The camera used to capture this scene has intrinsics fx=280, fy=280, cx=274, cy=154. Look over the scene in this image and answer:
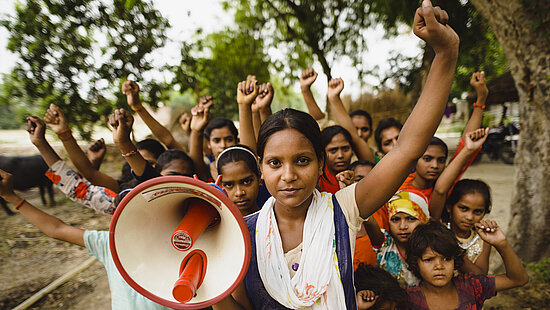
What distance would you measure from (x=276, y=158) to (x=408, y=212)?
1.19 meters

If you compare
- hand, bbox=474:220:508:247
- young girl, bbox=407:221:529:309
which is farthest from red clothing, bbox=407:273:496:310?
hand, bbox=474:220:508:247

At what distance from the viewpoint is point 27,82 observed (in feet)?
10.1

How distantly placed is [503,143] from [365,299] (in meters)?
11.0

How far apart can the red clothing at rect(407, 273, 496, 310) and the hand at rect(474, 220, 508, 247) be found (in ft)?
0.78

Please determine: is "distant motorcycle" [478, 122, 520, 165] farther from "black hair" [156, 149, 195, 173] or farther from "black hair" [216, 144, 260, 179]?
Result: "black hair" [156, 149, 195, 173]

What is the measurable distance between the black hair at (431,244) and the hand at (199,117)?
177 centimetres

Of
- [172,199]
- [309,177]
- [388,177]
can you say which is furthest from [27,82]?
[388,177]

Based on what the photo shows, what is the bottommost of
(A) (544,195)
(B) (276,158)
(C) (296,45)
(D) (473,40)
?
(A) (544,195)

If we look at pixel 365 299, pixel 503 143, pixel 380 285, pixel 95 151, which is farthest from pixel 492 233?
pixel 503 143

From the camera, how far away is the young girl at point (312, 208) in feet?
3.09

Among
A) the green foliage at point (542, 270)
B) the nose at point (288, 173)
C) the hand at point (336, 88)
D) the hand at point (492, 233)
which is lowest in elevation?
the green foliage at point (542, 270)

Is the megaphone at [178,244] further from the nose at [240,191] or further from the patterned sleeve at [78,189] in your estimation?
the patterned sleeve at [78,189]

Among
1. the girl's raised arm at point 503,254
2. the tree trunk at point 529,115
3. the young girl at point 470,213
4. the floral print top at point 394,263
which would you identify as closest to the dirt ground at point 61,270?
the tree trunk at point 529,115

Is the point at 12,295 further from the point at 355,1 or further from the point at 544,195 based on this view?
the point at 355,1
